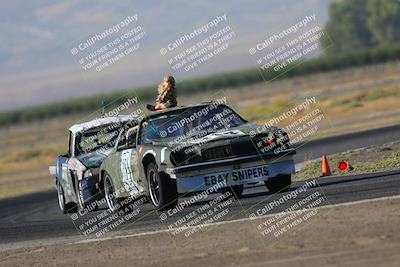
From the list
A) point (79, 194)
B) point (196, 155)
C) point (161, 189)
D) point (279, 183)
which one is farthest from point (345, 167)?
point (161, 189)

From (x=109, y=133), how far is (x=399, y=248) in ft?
32.8

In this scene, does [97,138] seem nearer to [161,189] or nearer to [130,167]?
[130,167]

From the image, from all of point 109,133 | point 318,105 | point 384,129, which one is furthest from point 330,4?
point 109,133

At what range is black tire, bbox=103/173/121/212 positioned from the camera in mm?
16250

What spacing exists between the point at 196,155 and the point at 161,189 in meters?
0.67

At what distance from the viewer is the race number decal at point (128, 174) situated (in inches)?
601

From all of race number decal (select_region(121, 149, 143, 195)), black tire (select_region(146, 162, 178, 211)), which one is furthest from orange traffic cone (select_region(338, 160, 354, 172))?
black tire (select_region(146, 162, 178, 211))

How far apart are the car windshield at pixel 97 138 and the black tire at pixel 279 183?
12.0 ft

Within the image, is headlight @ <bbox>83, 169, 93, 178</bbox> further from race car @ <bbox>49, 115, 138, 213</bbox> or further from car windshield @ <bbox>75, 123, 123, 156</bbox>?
car windshield @ <bbox>75, 123, 123, 156</bbox>

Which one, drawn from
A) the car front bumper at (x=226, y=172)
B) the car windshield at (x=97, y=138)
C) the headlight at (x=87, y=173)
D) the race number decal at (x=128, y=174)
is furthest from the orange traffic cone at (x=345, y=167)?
the race number decal at (x=128, y=174)

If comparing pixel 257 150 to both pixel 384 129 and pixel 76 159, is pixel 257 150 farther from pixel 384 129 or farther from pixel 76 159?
pixel 384 129

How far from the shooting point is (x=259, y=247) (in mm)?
10383

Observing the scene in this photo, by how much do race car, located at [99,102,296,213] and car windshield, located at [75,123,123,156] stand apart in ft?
8.05

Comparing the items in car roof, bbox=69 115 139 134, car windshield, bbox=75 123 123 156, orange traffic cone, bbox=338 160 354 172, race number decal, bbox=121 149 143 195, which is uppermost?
car roof, bbox=69 115 139 134
